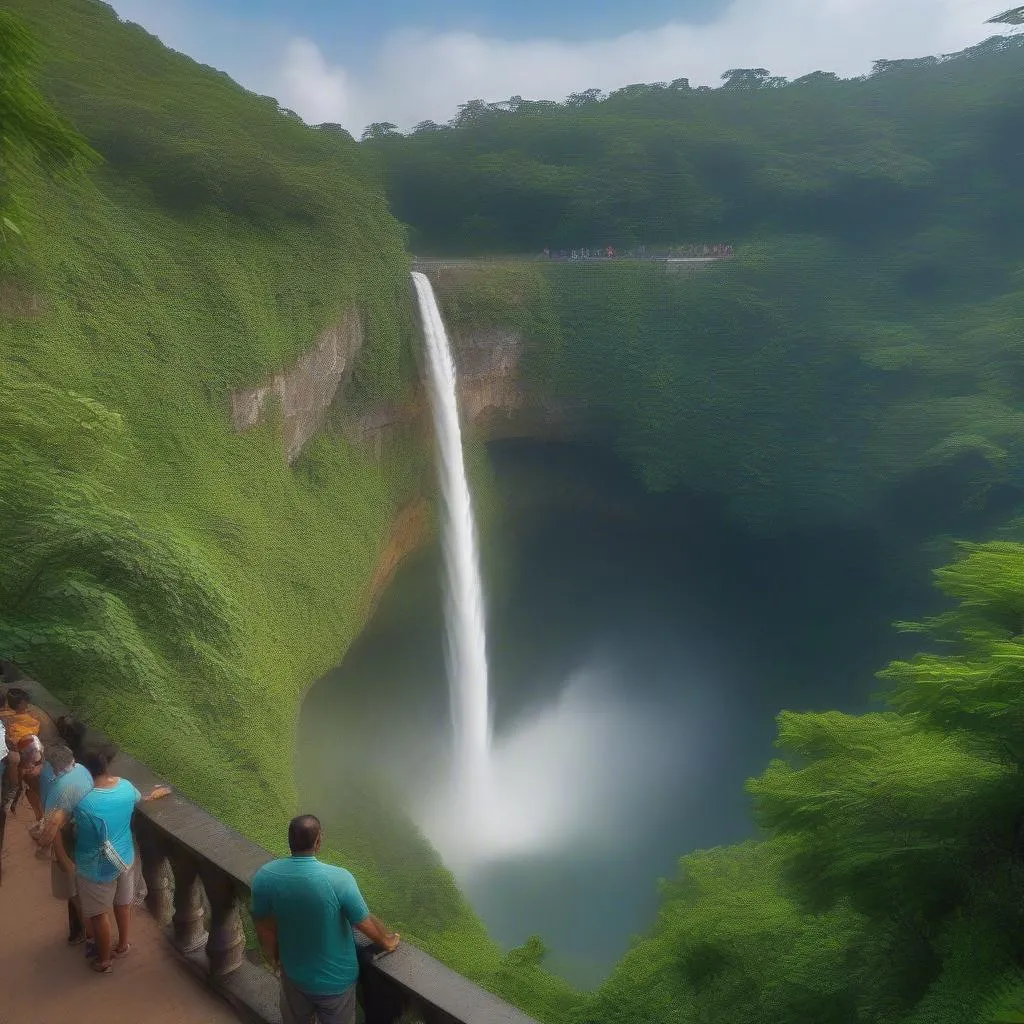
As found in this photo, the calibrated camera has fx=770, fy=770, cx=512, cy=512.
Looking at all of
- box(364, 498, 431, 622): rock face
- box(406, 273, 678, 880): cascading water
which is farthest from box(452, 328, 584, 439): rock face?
box(364, 498, 431, 622): rock face

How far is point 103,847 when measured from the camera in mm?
3381

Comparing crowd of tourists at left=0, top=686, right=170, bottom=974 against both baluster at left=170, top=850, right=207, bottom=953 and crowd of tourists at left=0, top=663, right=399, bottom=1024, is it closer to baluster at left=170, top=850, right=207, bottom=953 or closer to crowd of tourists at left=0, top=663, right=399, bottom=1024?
crowd of tourists at left=0, top=663, right=399, bottom=1024

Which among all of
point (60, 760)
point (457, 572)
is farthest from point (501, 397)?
point (60, 760)

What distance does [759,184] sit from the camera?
2989 centimetres

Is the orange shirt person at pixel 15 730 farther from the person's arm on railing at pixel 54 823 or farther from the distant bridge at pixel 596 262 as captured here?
the distant bridge at pixel 596 262

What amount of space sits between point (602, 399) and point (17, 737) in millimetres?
22689

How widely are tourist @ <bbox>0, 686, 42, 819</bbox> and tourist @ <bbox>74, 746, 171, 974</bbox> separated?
1.07m

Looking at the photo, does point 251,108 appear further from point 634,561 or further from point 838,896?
point 838,896

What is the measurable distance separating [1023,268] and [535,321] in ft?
51.7

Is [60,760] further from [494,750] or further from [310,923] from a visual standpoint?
[494,750]

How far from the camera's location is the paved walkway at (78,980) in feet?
11.1

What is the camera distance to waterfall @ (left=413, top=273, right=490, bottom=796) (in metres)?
17.5

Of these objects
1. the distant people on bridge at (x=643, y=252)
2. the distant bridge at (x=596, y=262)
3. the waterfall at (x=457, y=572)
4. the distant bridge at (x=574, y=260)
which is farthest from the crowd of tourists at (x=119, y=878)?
the distant people on bridge at (x=643, y=252)

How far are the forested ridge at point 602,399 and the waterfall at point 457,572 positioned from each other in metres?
1.28
